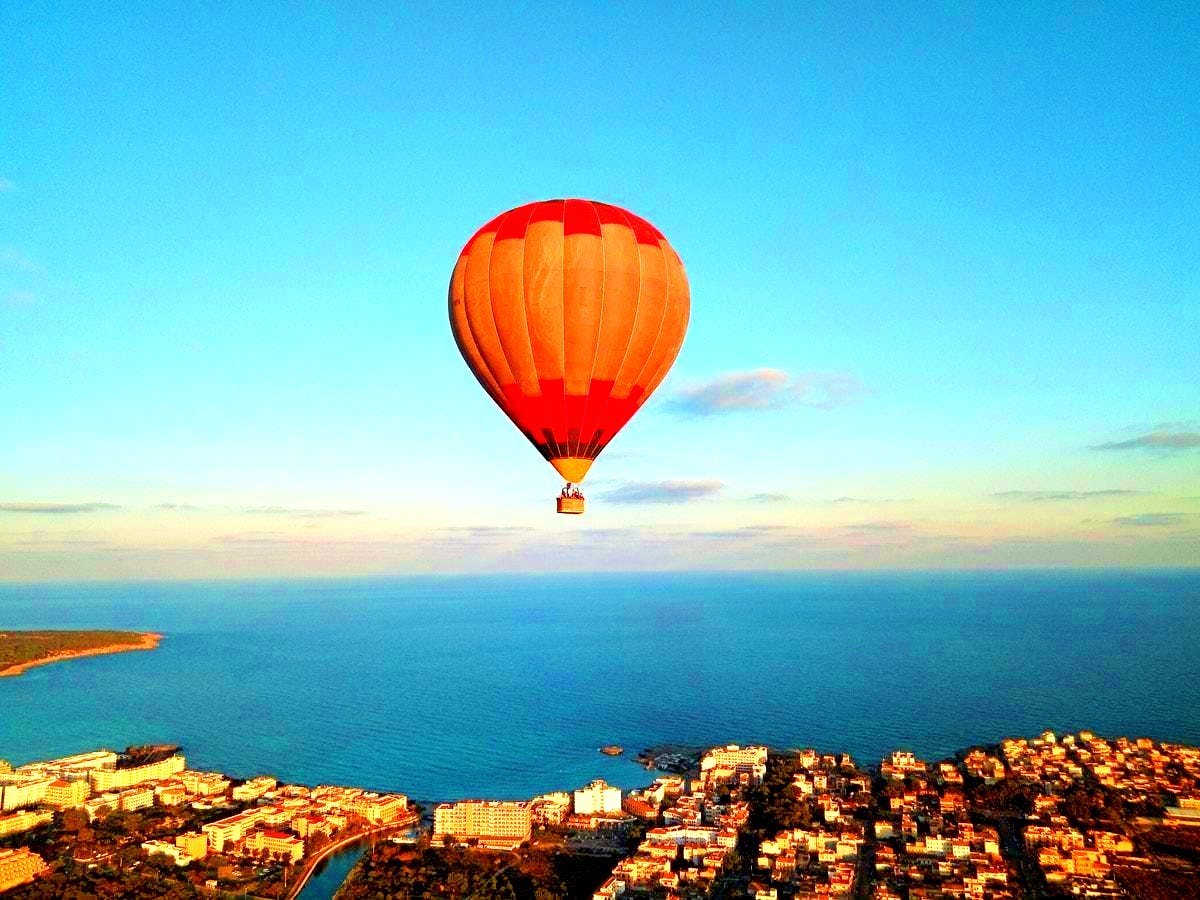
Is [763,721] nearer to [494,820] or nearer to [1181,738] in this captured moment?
[1181,738]

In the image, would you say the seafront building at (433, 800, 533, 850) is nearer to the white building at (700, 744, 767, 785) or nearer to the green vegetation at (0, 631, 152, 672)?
the white building at (700, 744, 767, 785)

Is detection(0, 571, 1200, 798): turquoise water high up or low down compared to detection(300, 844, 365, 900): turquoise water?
up

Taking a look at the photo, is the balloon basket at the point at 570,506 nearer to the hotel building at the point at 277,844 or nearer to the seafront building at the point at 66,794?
the hotel building at the point at 277,844

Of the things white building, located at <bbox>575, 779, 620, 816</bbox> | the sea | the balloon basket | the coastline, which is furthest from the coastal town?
the coastline

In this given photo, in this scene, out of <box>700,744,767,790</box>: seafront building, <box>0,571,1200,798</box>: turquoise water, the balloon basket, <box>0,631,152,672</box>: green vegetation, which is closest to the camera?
the balloon basket

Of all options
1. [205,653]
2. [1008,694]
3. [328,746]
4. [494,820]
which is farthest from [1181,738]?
[205,653]

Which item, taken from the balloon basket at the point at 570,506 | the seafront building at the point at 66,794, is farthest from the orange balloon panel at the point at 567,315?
the seafront building at the point at 66,794

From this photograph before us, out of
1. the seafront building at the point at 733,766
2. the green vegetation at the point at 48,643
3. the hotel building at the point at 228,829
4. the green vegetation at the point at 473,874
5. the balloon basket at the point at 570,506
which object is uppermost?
the balloon basket at the point at 570,506
